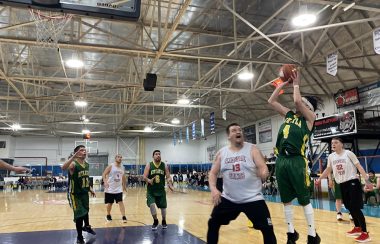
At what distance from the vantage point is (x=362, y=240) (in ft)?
18.0

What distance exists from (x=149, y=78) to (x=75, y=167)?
671cm

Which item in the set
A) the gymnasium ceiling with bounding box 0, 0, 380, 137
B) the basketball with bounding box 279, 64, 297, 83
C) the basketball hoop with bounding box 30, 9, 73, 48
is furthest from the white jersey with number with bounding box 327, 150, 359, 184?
the basketball hoop with bounding box 30, 9, 73, 48

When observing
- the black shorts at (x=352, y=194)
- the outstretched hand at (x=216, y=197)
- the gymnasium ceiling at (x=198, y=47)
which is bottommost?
the black shorts at (x=352, y=194)

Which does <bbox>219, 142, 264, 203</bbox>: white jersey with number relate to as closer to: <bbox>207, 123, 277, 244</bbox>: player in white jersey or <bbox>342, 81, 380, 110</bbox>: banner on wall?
<bbox>207, 123, 277, 244</bbox>: player in white jersey

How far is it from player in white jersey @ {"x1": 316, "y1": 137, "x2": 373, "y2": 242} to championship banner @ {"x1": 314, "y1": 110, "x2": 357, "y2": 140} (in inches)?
370

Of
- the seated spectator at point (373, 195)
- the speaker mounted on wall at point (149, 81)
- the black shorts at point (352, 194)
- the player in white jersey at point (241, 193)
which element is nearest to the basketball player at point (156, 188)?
the black shorts at point (352, 194)

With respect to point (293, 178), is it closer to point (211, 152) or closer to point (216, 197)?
point (216, 197)

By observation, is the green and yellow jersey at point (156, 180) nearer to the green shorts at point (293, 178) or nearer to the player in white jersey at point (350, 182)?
the player in white jersey at point (350, 182)

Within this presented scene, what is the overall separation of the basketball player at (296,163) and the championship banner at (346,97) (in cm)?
1429

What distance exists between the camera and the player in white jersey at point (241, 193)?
333 cm

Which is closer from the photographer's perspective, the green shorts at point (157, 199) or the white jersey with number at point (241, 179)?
the white jersey with number at point (241, 179)

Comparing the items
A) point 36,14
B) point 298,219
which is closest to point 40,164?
point 36,14

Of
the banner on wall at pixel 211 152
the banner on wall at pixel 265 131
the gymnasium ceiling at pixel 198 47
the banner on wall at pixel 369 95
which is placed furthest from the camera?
the banner on wall at pixel 211 152

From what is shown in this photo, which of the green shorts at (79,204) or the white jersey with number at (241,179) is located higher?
the white jersey with number at (241,179)
